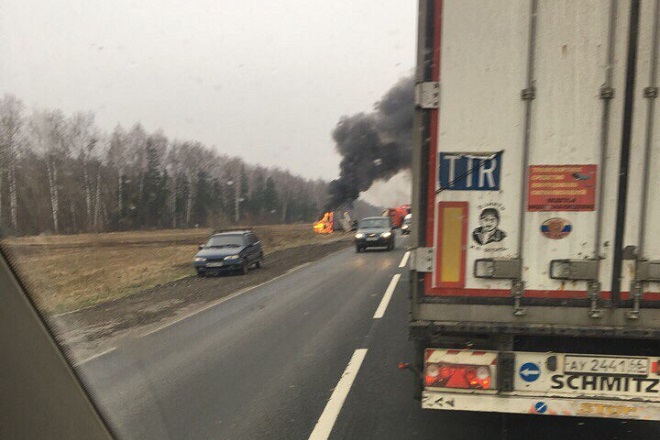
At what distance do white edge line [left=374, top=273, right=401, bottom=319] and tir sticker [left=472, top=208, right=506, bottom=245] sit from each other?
4972 mm

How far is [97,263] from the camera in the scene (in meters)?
9.38

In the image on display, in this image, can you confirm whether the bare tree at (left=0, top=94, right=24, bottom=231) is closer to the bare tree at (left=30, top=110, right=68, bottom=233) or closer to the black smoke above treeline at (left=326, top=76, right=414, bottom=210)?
the bare tree at (left=30, top=110, right=68, bottom=233)

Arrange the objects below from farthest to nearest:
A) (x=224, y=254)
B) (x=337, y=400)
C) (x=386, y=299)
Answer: (x=224, y=254), (x=386, y=299), (x=337, y=400)

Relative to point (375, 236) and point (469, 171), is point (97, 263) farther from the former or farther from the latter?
point (375, 236)

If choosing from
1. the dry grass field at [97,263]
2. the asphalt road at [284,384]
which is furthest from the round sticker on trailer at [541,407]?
the dry grass field at [97,263]

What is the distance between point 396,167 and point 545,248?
16345mm

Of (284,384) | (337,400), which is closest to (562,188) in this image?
(337,400)

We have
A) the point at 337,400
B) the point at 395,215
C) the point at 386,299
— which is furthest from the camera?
the point at 395,215

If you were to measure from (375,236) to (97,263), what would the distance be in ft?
41.2

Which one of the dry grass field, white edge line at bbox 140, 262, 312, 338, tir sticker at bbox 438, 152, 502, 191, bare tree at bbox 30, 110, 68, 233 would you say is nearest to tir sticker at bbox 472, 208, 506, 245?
tir sticker at bbox 438, 152, 502, 191

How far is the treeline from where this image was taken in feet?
10.9

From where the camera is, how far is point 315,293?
10.1 meters

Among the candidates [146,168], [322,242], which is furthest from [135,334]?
[322,242]

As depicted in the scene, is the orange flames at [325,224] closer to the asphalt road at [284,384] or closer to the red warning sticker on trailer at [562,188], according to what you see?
the asphalt road at [284,384]
